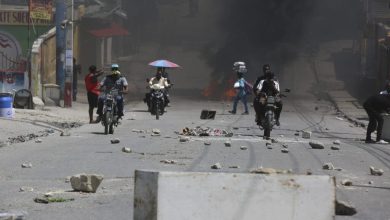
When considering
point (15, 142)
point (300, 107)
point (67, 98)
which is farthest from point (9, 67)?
point (15, 142)

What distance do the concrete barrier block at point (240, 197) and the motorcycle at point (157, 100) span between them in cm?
1809

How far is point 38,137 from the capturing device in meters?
16.2

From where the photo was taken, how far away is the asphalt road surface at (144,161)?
795 cm

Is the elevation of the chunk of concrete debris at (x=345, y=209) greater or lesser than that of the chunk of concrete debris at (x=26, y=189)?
greater

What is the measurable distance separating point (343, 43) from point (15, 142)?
47.1m

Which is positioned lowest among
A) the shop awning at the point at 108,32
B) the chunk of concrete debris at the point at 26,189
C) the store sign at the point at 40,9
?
the chunk of concrete debris at the point at 26,189

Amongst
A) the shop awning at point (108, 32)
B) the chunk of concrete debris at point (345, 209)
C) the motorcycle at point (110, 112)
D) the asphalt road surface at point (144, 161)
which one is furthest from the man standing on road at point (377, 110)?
the shop awning at point (108, 32)

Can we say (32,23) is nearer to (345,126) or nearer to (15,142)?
(345,126)

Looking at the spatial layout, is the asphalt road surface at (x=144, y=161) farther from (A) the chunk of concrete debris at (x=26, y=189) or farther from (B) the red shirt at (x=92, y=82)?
(B) the red shirt at (x=92, y=82)

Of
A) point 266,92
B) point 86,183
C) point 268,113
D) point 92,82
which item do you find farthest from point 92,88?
point 86,183

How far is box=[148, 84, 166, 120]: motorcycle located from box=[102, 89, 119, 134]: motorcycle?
640 cm

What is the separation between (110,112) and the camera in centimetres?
1681

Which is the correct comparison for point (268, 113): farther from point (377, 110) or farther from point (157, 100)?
point (157, 100)

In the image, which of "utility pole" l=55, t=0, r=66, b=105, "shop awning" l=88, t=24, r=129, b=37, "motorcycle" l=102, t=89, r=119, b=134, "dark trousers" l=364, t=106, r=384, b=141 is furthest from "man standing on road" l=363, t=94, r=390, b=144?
"shop awning" l=88, t=24, r=129, b=37
